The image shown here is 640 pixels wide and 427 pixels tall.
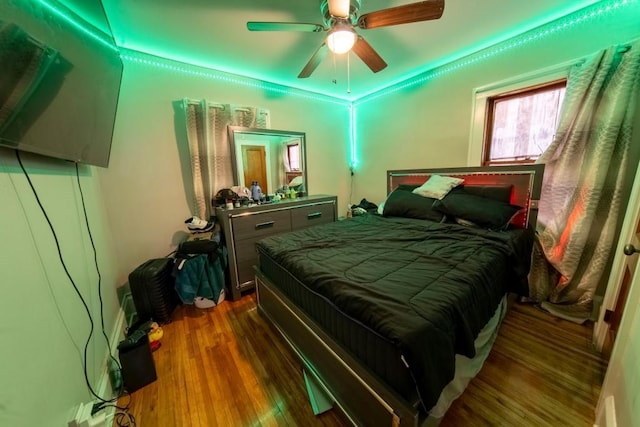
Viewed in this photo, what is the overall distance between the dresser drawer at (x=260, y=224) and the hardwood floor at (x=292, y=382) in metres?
0.85

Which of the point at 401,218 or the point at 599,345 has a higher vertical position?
the point at 401,218

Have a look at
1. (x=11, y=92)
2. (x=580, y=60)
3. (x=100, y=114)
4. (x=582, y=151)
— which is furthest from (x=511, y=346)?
(x=100, y=114)

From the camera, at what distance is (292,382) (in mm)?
1362

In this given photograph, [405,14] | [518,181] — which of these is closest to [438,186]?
[518,181]

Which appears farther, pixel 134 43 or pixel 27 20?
pixel 134 43

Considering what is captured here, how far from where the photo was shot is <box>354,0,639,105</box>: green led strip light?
63.3 inches

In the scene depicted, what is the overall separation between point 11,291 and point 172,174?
71.6 inches

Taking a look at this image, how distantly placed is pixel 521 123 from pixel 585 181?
77 centimetres

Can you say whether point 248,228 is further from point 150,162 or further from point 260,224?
point 150,162

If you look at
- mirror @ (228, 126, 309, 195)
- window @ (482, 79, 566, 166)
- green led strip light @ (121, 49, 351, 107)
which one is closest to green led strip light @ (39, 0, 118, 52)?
green led strip light @ (121, 49, 351, 107)

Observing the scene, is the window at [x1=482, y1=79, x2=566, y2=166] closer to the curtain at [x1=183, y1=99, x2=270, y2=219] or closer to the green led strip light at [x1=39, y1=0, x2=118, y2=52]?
the curtain at [x1=183, y1=99, x2=270, y2=219]

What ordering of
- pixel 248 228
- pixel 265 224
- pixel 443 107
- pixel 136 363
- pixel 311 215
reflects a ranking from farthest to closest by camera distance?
pixel 311 215 < pixel 443 107 < pixel 265 224 < pixel 248 228 < pixel 136 363

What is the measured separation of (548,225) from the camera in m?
1.87

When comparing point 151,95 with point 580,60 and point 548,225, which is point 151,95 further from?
point 548,225
